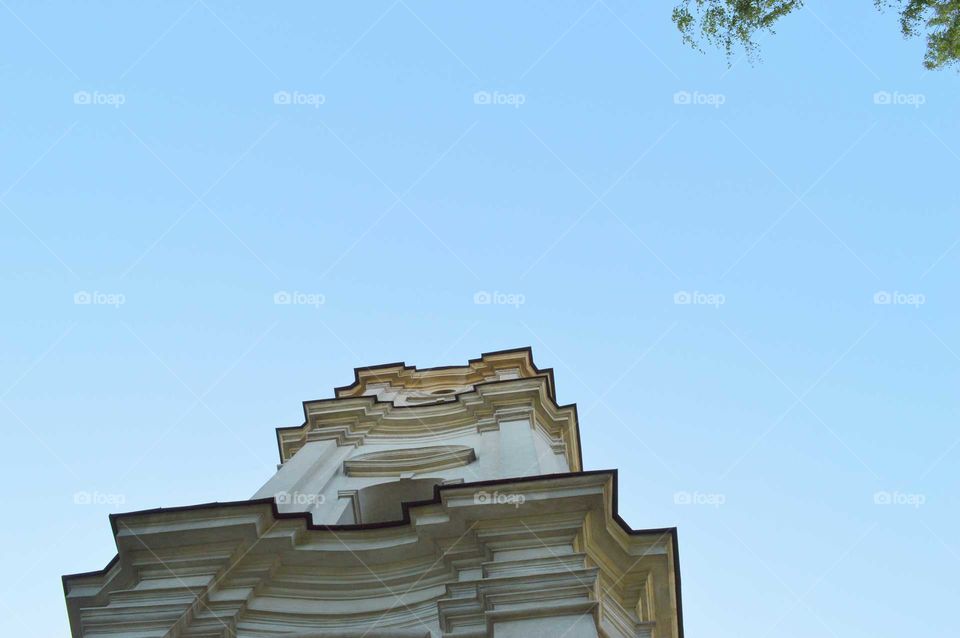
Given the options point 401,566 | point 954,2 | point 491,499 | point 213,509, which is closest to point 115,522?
point 213,509

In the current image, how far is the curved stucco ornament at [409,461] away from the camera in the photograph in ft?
58.0

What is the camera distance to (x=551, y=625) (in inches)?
392

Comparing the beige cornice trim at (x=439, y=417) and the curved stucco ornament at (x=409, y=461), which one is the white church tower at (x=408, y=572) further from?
the beige cornice trim at (x=439, y=417)

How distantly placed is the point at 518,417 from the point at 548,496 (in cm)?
746

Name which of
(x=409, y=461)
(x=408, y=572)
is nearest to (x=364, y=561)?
(x=408, y=572)

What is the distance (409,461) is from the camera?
1794cm

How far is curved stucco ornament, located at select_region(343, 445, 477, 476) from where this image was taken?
58.0ft

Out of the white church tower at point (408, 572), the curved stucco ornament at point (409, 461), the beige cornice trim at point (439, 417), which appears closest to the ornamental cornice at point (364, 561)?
the white church tower at point (408, 572)

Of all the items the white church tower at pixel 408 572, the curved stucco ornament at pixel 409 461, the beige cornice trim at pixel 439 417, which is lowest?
the white church tower at pixel 408 572

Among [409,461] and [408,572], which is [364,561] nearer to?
[408,572]

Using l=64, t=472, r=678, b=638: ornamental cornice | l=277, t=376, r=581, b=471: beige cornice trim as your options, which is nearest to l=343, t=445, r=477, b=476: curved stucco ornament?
l=277, t=376, r=581, b=471: beige cornice trim

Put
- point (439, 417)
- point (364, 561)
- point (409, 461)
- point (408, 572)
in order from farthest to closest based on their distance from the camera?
point (439, 417), point (409, 461), point (364, 561), point (408, 572)

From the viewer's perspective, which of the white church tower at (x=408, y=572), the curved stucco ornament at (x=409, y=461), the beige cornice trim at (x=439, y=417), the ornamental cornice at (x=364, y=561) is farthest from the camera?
the beige cornice trim at (x=439, y=417)

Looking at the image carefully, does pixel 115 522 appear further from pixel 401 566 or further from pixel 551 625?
pixel 551 625
